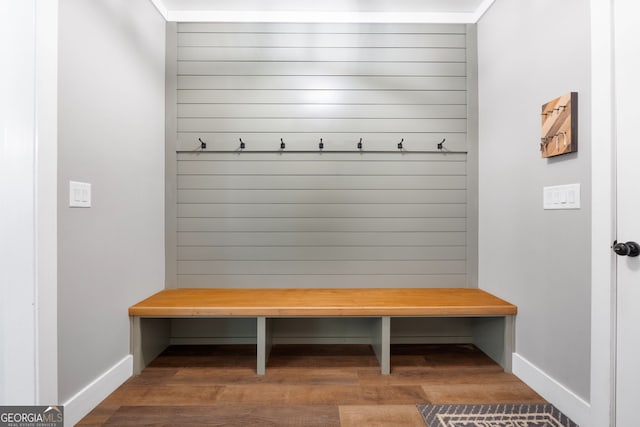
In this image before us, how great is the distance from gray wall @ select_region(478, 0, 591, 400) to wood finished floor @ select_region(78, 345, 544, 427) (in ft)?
1.52

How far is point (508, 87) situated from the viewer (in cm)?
220

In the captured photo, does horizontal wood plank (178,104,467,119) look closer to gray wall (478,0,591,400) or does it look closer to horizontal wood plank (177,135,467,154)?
horizontal wood plank (177,135,467,154)

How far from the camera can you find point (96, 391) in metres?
1.75

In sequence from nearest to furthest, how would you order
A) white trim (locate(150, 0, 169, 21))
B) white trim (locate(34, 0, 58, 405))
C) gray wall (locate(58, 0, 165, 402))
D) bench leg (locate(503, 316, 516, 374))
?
white trim (locate(34, 0, 58, 405)) < gray wall (locate(58, 0, 165, 402)) < bench leg (locate(503, 316, 516, 374)) < white trim (locate(150, 0, 169, 21))

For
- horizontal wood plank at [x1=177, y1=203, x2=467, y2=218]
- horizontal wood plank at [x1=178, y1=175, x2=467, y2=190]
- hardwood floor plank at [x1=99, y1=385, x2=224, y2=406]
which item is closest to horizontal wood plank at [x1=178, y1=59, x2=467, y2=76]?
horizontal wood plank at [x1=178, y1=175, x2=467, y2=190]

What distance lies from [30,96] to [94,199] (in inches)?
23.3

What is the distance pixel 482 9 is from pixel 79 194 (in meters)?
3.25

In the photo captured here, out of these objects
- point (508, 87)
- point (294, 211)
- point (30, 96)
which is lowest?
point (294, 211)

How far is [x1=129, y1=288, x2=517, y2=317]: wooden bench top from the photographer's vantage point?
6.73ft

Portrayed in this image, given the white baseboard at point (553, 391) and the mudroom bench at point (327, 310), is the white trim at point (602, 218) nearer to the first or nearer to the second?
the white baseboard at point (553, 391)

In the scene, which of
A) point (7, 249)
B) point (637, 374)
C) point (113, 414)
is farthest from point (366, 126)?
point (113, 414)

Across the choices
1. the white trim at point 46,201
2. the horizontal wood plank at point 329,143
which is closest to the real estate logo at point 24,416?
the white trim at point 46,201

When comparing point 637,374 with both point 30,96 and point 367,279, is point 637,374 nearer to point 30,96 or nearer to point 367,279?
point 367,279

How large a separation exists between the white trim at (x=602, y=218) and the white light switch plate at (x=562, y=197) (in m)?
0.11
